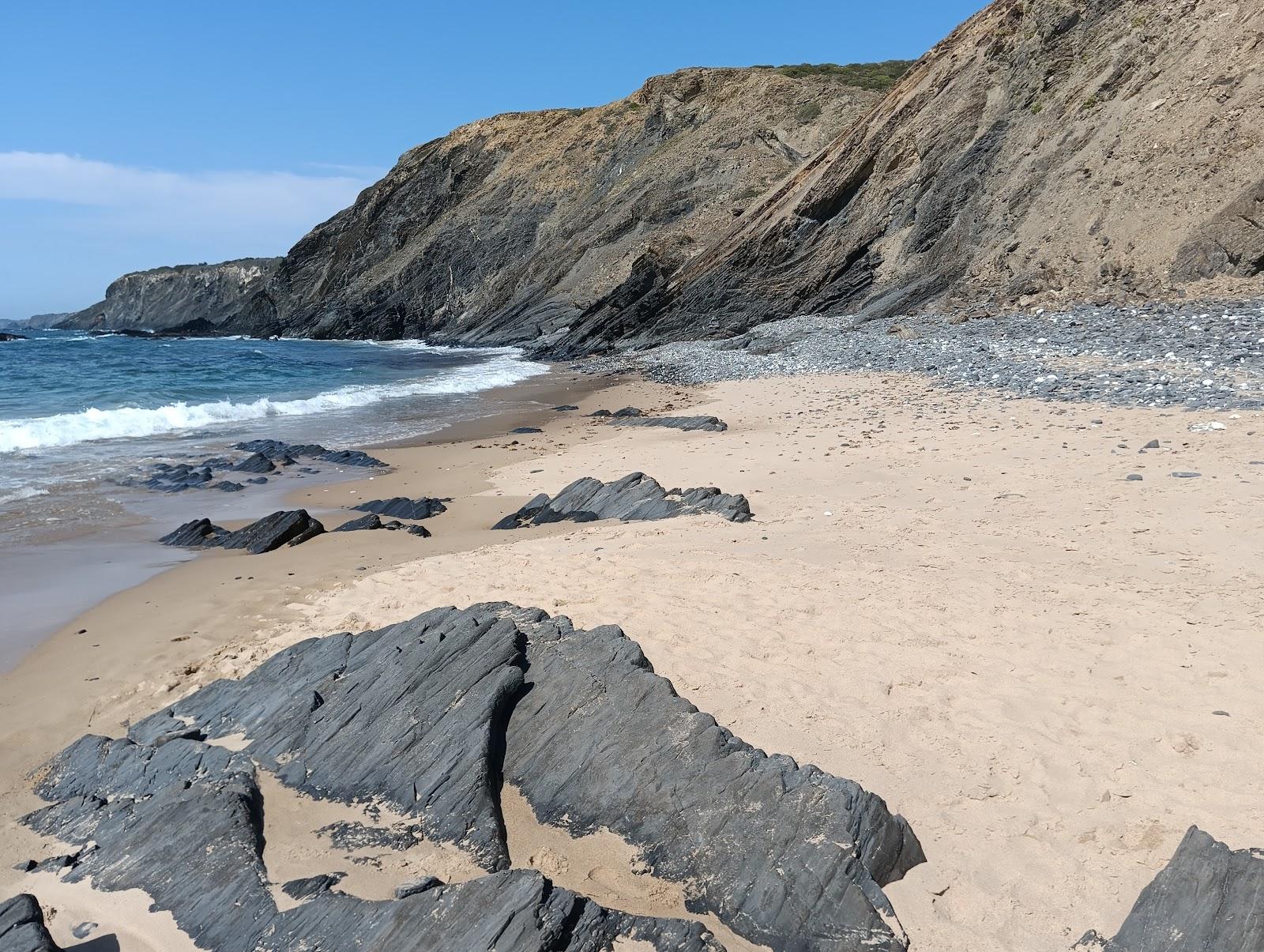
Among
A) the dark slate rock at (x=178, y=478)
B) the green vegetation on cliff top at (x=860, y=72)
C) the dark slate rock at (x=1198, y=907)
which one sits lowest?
the dark slate rock at (x=1198, y=907)

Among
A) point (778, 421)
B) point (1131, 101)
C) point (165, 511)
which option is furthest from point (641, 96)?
point (165, 511)

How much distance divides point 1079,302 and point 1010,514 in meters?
14.3

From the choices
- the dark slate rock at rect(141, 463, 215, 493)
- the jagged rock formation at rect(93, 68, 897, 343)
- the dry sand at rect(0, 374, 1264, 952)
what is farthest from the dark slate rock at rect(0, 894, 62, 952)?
the jagged rock formation at rect(93, 68, 897, 343)

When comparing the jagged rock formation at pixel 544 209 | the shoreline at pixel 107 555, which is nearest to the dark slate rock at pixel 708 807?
the shoreline at pixel 107 555

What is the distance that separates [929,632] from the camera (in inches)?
218

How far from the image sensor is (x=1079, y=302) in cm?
1983

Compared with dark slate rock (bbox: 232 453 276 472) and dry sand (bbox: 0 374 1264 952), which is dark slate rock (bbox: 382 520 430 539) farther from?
dark slate rock (bbox: 232 453 276 472)

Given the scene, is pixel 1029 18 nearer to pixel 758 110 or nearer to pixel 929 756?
pixel 758 110

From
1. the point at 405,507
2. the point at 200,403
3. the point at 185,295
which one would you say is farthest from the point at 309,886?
the point at 185,295

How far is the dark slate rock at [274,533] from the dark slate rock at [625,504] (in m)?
1.99

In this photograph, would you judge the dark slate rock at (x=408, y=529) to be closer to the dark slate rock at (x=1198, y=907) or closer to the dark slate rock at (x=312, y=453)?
the dark slate rock at (x=312, y=453)

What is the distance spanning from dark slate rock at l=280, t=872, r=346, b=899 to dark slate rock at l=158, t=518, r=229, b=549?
21.5 ft

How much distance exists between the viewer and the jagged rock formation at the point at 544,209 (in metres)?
46.0

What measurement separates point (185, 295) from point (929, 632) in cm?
9628
